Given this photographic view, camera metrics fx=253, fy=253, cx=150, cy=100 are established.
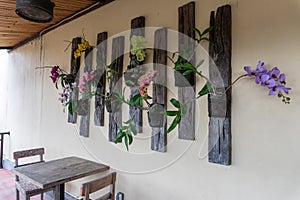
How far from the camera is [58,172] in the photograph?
2.22m

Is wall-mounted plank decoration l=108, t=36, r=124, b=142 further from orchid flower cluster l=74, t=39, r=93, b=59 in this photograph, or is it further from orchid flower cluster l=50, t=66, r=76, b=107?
orchid flower cluster l=50, t=66, r=76, b=107

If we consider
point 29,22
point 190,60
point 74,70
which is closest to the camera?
point 190,60

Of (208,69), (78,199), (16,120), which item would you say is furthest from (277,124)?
(16,120)

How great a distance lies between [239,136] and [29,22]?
10.3ft

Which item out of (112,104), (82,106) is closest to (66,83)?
(82,106)

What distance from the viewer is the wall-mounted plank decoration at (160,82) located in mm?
2039

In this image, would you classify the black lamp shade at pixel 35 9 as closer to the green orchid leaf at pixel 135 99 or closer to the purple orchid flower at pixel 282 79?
the green orchid leaf at pixel 135 99

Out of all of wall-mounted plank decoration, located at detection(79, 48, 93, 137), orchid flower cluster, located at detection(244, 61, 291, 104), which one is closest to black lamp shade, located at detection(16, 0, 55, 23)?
wall-mounted plank decoration, located at detection(79, 48, 93, 137)

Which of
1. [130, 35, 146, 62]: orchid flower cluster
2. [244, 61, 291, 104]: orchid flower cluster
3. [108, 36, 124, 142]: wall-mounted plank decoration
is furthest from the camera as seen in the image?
[108, 36, 124, 142]: wall-mounted plank decoration

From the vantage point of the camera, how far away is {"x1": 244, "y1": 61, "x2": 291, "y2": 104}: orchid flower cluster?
139 cm

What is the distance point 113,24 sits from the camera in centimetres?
260

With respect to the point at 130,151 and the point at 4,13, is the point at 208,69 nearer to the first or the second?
the point at 130,151

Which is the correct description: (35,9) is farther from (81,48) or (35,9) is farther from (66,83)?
(66,83)

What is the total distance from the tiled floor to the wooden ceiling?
2.30 m
